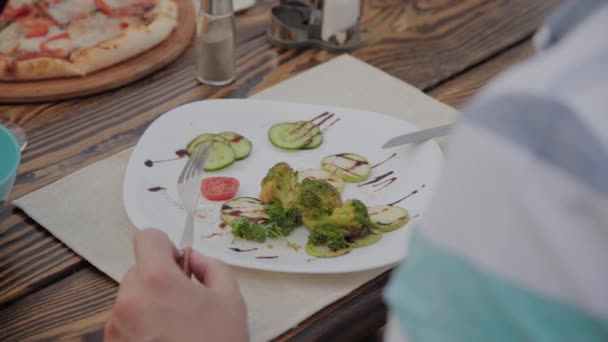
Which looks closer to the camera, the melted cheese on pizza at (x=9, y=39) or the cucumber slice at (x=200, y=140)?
the cucumber slice at (x=200, y=140)

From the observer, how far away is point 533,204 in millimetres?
501

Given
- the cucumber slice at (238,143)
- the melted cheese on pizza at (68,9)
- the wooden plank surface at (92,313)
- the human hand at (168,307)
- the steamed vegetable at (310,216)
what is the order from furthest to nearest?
1. the melted cheese on pizza at (68,9)
2. the cucumber slice at (238,143)
3. the steamed vegetable at (310,216)
4. the wooden plank surface at (92,313)
5. the human hand at (168,307)

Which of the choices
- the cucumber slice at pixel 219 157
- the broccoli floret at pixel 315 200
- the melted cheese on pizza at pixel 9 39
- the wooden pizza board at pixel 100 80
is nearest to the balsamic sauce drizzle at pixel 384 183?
the broccoli floret at pixel 315 200

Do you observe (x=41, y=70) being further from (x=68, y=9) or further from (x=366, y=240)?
(x=366, y=240)

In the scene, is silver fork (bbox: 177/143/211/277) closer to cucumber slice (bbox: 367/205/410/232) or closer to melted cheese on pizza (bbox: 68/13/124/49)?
cucumber slice (bbox: 367/205/410/232)

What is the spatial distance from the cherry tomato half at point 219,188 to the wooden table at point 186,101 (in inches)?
8.2

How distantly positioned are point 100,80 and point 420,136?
0.64 metres

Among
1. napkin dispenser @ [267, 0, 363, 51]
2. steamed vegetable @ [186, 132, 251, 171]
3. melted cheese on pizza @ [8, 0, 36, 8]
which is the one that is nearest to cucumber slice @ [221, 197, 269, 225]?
steamed vegetable @ [186, 132, 251, 171]

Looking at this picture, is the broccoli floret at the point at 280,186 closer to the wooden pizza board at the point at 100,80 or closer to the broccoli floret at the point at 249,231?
the broccoli floret at the point at 249,231

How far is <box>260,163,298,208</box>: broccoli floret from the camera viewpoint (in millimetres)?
1241

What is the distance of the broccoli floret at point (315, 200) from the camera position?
120 centimetres

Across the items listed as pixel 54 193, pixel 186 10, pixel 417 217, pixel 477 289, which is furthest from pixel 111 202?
pixel 477 289

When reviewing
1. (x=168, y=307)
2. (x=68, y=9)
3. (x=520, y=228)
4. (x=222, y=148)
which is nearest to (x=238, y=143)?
(x=222, y=148)

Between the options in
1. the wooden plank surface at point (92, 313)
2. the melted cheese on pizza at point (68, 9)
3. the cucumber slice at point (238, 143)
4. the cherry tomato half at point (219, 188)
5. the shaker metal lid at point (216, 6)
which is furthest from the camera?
the melted cheese on pizza at point (68, 9)
